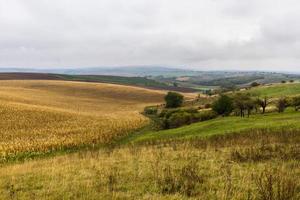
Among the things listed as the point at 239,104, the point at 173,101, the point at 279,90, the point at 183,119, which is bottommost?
the point at 173,101

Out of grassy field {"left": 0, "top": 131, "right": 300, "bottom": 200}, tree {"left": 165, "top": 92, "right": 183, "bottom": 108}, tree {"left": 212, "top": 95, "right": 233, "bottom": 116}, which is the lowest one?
tree {"left": 165, "top": 92, "right": 183, "bottom": 108}

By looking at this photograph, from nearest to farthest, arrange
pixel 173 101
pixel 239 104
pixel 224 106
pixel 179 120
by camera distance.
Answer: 1. pixel 179 120
2. pixel 239 104
3. pixel 224 106
4. pixel 173 101

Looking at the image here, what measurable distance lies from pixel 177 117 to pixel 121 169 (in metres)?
48.2

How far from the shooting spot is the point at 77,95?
471 feet

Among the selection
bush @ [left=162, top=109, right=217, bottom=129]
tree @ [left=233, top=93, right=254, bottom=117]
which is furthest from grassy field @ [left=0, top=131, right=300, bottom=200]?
tree @ [left=233, top=93, right=254, bottom=117]

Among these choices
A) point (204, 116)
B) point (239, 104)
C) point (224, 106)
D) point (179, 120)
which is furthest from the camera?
point (224, 106)

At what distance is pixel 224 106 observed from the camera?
2739 inches

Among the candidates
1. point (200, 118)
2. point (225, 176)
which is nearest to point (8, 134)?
point (200, 118)

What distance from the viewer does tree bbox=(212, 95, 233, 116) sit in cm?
6912

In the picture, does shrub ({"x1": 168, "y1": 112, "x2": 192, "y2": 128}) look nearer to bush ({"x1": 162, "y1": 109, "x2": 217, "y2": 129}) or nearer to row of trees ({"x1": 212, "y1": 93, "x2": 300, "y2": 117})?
bush ({"x1": 162, "y1": 109, "x2": 217, "y2": 129})

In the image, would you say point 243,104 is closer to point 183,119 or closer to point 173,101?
point 183,119

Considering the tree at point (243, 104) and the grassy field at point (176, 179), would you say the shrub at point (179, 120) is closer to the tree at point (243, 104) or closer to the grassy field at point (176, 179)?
the tree at point (243, 104)

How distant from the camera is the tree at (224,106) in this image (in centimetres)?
6912

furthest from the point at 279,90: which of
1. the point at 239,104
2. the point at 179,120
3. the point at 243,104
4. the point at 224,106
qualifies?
the point at 179,120
